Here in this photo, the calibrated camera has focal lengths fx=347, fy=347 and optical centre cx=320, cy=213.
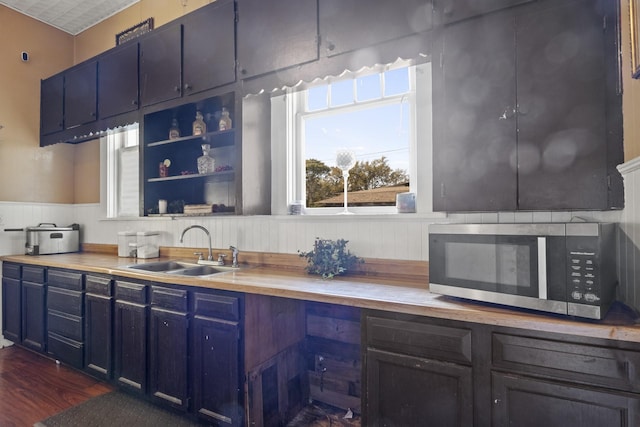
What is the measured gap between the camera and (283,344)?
217 cm

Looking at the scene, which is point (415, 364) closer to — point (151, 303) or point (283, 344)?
point (283, 344)

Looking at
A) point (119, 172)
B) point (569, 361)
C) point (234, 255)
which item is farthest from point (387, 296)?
point (119, 172)

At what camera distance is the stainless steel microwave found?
1.16 metres

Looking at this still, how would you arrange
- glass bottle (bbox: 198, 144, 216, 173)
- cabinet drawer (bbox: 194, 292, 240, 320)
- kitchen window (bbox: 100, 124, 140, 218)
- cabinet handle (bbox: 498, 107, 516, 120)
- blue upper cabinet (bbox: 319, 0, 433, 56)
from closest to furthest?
cabinet handle (bbox: 498, 107, 516, 120) < blue upper cabinet (bbox: 319, 0, 433, 56) < cabinet drawer (bbox: 194, 292, 240, 320) < glass bottle (bbox: 198, 144, 216, 173) < kitchen window (bbox: 100, 124, 140, 218)

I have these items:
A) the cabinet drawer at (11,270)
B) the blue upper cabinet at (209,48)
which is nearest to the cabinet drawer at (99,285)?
the cabinet drawer at (11,270)

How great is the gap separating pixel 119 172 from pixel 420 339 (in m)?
3.56

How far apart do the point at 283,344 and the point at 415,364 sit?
0.98 meters

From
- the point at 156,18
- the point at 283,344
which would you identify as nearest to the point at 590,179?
the point at 283,344

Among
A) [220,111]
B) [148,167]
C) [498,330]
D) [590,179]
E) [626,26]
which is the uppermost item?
[220,111]

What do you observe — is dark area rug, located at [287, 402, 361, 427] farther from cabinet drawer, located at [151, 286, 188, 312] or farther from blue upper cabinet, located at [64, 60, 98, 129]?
blue upper cabinet, located at [64, 60, 98, 129]

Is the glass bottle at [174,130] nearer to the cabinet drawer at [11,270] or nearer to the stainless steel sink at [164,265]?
the stainless steel sink at [164,265]

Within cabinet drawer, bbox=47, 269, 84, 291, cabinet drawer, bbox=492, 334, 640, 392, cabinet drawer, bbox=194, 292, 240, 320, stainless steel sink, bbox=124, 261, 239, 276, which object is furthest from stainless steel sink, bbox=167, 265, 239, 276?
cabinet drawer, bbox=492, 334, 640, 392

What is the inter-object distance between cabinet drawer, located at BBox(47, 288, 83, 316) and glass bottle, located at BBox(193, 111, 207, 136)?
1536mm

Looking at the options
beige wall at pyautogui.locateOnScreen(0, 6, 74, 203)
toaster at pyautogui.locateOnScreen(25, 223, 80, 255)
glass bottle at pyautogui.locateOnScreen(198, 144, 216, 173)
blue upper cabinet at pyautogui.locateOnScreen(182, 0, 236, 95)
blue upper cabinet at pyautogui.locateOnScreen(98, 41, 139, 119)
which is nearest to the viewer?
blue upper cabinet at pyautogui.locateOnScreen(182, 0, 236, 95)
